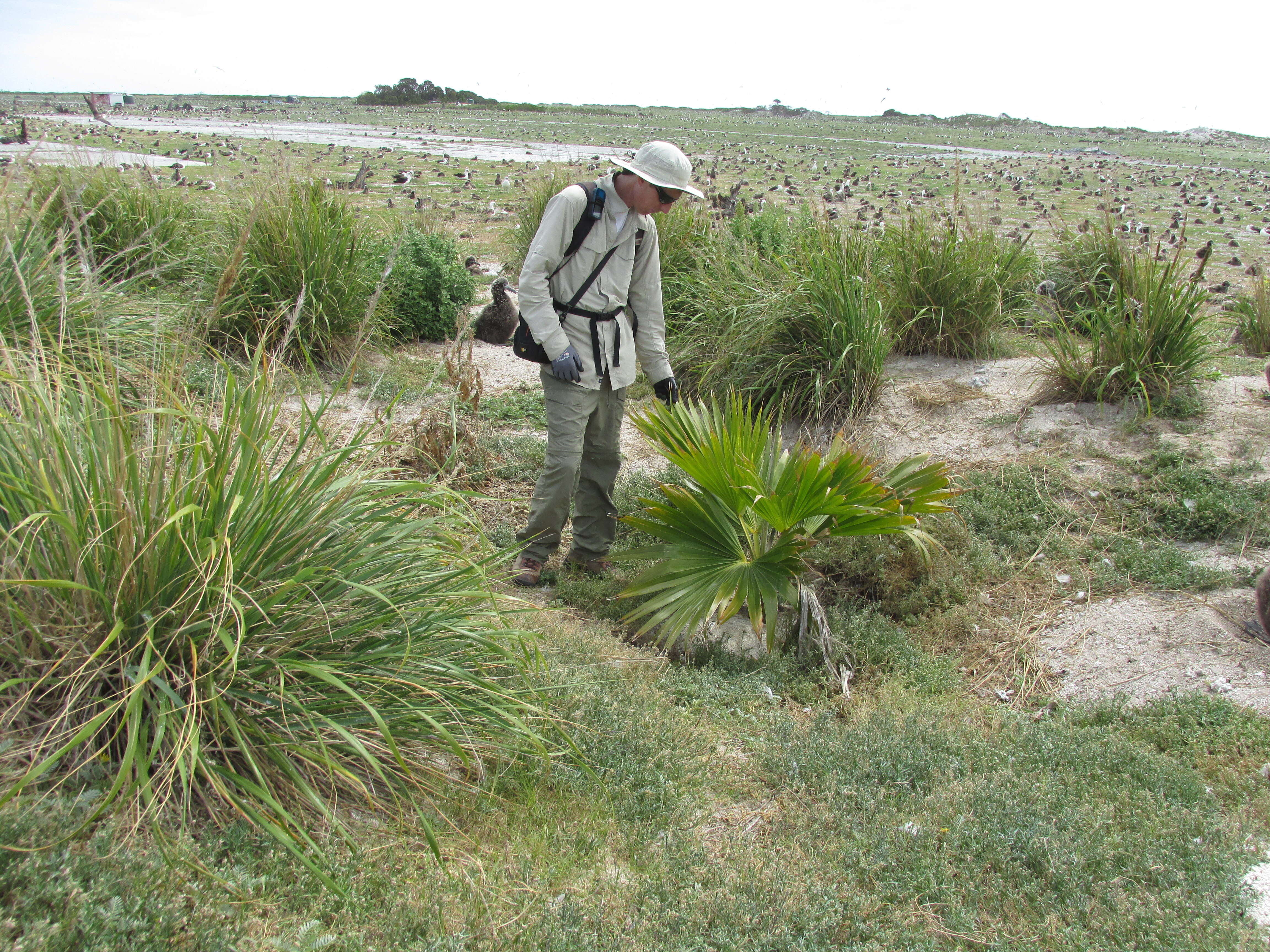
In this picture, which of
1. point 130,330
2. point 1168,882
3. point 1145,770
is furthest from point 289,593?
point 130,330

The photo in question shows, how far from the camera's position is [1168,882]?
2.67m

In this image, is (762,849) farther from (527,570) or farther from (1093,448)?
(1093,448)

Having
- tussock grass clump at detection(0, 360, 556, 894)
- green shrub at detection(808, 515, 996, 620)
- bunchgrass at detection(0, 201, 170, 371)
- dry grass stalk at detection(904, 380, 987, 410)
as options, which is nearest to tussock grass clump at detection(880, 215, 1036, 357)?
dry grass stalk at detection(904, 380, 987, 410)

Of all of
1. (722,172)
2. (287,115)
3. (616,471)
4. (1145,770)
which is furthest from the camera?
(287,115)

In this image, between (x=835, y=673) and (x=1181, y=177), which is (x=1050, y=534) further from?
(x=1181, y=177)

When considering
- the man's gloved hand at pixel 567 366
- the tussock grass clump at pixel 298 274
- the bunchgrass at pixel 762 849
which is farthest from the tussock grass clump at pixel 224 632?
the tussock grass clump at pixel 298 274

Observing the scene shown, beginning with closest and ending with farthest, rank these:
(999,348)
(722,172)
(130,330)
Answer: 1. (130,330)
2. (999,348)
3. (722,172)

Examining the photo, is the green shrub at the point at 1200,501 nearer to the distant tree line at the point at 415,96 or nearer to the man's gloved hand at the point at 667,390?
the man's gloved hand at the point at 667,390

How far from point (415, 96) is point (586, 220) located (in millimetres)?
80035

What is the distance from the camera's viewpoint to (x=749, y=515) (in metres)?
4.51

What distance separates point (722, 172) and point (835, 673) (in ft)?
82.9

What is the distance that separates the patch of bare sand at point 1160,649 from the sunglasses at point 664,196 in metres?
3.20

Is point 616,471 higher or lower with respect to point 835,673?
higher

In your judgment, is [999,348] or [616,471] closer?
[616,471]
